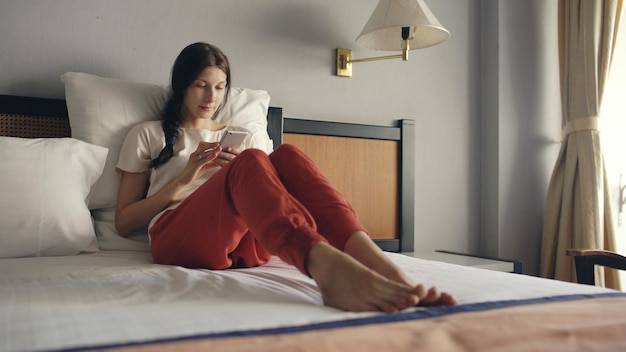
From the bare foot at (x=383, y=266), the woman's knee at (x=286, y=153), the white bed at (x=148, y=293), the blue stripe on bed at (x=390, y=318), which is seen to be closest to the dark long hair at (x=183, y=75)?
the white bed at (x=148, y=293)

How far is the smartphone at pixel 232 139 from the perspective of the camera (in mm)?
1545

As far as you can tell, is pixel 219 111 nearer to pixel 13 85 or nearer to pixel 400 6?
pixel 13 85

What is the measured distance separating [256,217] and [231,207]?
23cm

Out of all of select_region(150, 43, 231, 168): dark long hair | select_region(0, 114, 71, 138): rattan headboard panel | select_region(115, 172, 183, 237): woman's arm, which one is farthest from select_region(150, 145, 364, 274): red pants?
select_region(0, 114, 71, 138): rattan headboard panel

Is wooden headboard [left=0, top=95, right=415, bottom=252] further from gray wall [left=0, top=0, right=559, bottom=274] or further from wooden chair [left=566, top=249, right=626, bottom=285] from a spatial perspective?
wooden chair [left=566, top=249, right=626, bottom=285]

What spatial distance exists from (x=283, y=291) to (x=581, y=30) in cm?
210

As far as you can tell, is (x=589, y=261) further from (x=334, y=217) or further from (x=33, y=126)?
(x=33, y=126)

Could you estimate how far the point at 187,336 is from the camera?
0.70 meters

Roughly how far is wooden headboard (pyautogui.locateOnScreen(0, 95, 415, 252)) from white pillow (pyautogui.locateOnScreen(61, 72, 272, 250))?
0.43 metres

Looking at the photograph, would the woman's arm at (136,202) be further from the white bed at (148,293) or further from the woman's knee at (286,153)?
the woman's knee at (286,153)

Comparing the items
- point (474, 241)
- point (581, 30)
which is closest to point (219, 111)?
point (474, 241)

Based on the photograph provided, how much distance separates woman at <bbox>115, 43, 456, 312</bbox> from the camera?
0.93 m

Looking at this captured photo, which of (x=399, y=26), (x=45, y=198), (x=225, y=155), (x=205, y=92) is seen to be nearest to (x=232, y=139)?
(x=225, y=155)

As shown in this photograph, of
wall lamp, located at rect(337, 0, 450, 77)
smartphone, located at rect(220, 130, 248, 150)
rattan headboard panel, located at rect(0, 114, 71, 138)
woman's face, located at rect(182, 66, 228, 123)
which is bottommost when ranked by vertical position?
smartphone, located at rect(220, 130, 248, 150)
